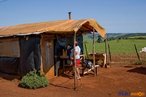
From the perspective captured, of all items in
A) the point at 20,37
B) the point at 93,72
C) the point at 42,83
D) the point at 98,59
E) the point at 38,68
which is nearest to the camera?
the point at 42,83

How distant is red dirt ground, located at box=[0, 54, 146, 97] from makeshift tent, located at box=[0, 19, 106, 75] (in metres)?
0.86

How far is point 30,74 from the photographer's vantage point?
42.8ft

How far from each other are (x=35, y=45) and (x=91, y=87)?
3.40 m

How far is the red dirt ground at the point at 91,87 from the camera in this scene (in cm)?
1114

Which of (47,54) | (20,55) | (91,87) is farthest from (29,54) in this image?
(91,87)

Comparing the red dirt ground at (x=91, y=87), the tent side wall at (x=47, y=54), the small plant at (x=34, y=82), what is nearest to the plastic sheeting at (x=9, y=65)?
the red dirt ground at (x=91, y=87)

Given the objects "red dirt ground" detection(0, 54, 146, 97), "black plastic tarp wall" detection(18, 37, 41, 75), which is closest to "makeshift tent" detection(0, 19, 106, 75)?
"black plastic tarp wall" detection(18, 37, 41, 75)

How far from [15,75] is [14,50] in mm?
1308

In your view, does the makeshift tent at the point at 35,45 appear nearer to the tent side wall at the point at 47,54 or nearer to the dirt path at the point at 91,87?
the tent side wall at the point at 47,54

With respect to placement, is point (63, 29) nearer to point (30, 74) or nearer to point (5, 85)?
point (30, 74)

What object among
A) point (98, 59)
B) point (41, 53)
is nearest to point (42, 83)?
point (41, 53)

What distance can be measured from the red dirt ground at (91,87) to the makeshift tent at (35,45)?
860 millimetres

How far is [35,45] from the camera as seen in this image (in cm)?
1360

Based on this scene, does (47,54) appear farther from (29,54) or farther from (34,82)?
(34,82)
